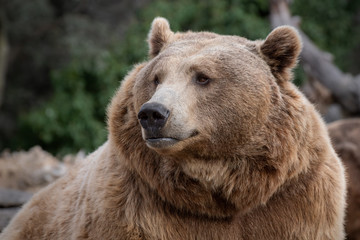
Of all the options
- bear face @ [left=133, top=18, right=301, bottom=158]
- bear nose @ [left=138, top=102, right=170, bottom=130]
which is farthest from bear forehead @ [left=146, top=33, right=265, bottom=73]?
bear nose @ [left=138, top=102, right=170, bottom=130]

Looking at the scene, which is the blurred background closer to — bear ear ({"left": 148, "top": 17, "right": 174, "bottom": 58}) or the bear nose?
bear ear ({"left": 148, "top": 17, "right": 174, "bottom": 58})

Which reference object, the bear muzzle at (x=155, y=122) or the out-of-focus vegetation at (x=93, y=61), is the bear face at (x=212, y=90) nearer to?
the bear muzzle at (x=155, y=122)

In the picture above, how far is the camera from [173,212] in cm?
359

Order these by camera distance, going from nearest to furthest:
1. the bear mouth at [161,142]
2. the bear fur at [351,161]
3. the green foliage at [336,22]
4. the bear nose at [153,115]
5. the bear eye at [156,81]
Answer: the bear nose at [153,115] → the bear mouth at [161,142] → the bear eye at [156,81] → the bear fur at [351,161] → the green foliage at [336,22]

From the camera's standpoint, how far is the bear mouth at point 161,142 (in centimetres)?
323

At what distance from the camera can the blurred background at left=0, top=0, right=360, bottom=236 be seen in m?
11.5

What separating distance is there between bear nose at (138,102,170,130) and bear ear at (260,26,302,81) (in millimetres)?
959

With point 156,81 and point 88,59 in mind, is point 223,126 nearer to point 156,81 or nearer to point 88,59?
point 156,81

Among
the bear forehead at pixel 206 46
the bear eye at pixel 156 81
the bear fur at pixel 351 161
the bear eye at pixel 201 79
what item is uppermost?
the bear forehead at pixel 206 46

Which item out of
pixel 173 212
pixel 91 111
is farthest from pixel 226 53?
pixel 91 111

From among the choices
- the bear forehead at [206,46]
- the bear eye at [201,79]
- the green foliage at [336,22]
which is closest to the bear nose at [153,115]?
the bear eye at [201,79]

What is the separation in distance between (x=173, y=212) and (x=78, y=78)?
28.6ft

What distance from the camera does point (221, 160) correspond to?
3551 millimetres

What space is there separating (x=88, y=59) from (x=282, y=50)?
8.71 metres
